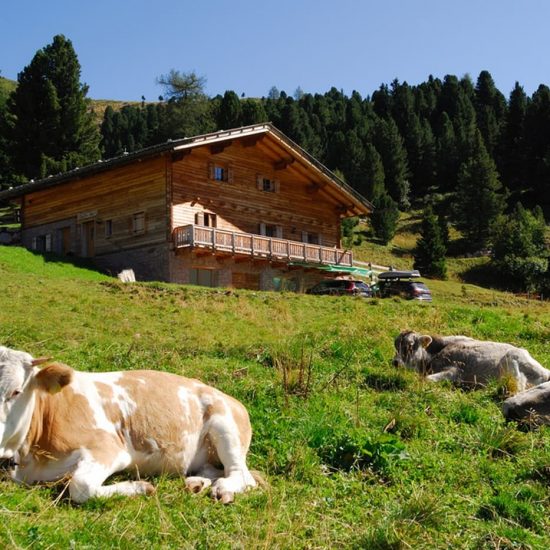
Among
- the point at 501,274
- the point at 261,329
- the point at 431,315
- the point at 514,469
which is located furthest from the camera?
the point at 501,274

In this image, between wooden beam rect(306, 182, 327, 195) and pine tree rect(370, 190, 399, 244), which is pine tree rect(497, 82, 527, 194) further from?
wooden beam rect(306, 182, 327, 195)

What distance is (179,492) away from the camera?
5234 mm

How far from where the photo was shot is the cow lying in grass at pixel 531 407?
312 inches

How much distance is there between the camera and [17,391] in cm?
487

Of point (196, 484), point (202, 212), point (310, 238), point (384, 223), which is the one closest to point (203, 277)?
point (202, 212)

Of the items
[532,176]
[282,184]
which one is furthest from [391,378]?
[532,176]

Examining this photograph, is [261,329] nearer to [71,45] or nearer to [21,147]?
[21,147]

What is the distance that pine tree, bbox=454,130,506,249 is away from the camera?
7369 cm

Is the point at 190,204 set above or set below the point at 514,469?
above

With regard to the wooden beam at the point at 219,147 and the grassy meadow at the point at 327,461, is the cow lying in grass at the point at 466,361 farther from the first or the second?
the wooden beam at the point at 219,147

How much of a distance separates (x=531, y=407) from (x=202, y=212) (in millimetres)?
30490

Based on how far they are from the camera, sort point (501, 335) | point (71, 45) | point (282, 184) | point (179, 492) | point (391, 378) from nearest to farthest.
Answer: point (179, 492), point (391, 378), point (501, 335), point (282, 184), point (71, 45)

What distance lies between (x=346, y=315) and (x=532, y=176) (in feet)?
275

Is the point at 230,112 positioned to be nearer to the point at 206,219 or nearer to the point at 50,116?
the point at 50,116
